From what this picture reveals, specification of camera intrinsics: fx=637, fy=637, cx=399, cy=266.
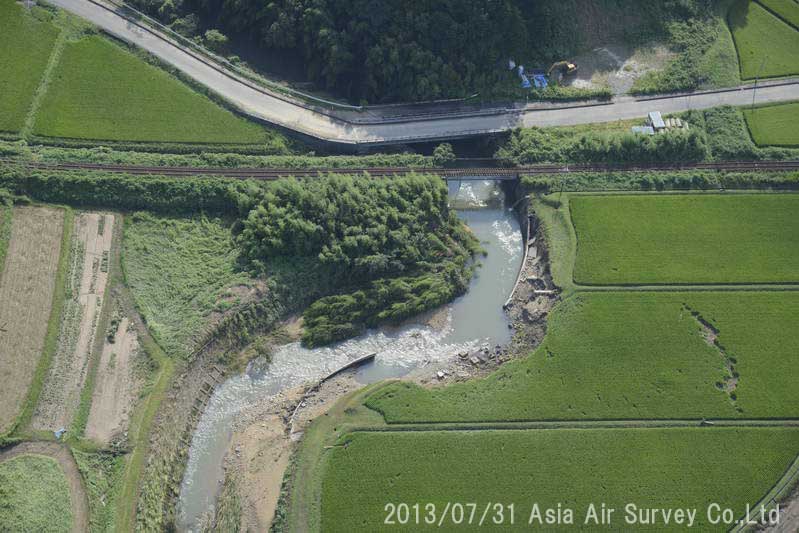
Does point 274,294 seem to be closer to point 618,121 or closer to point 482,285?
point 482,285

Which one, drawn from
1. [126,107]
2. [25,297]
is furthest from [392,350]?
[126,107]

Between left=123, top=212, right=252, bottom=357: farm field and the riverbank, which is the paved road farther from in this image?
left=123, top=212, right=252, bottom=357: farm field

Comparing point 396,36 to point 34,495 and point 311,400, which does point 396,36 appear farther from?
point 34,495

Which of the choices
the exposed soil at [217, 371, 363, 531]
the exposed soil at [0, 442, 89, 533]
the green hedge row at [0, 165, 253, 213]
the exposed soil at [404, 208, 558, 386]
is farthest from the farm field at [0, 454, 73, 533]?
the exposed soil at [404, 208, 558, 386]

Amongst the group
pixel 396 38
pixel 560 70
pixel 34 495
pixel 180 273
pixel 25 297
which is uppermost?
pixel 560 70

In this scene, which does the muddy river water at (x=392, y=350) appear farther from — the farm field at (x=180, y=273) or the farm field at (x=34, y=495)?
the farm field at (x=34, y=495)

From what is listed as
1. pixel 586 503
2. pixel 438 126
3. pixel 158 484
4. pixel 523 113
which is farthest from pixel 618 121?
pixel 158 484
